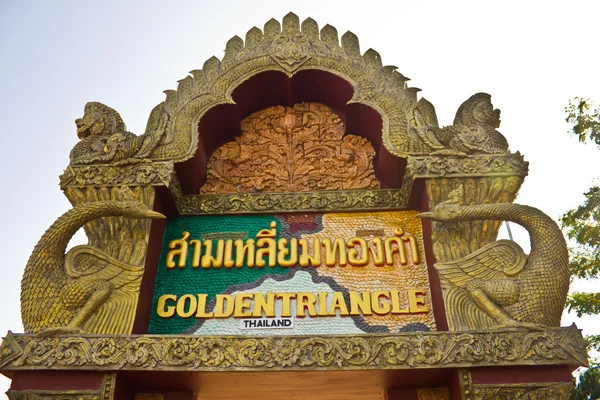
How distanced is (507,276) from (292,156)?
10.3 ft

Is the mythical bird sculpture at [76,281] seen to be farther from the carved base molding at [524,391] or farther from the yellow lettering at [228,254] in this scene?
the carved base molding at [524,391]

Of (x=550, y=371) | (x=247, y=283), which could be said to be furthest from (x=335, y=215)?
(x=550, y=371)

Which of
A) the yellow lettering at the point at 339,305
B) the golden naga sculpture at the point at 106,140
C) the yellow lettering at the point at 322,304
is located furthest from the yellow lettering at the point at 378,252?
the golden naga sculpture at the point at 106,140

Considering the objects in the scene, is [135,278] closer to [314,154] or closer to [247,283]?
[247,283]

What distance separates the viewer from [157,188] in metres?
6.22

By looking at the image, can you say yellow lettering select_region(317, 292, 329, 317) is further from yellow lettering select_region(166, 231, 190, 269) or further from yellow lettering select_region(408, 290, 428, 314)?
yellow lettering select_region(166, 231, 190, 269)

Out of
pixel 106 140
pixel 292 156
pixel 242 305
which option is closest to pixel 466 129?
pixel 292 156

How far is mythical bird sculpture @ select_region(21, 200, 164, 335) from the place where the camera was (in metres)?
A: 5.26

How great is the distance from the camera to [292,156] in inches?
284

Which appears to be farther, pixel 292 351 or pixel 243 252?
pixel 243 252

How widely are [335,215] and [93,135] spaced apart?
312 centimetres

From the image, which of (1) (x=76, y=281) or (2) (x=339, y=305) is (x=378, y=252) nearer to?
(2) (x=339, y=305)

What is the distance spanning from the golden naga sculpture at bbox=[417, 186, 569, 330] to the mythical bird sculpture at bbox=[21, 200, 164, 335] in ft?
10.6

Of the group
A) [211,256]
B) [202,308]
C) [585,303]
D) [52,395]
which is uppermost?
[585,303]
